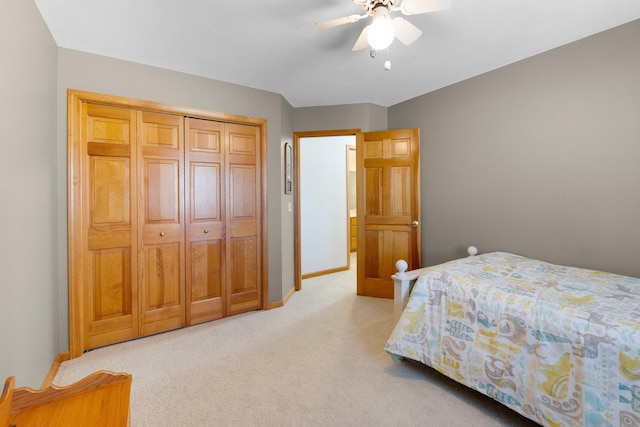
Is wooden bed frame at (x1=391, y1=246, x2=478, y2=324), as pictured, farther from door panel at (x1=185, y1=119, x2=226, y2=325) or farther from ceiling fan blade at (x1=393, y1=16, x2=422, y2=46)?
door panel at (x1=185, y1=119, x2=226, y2=325)

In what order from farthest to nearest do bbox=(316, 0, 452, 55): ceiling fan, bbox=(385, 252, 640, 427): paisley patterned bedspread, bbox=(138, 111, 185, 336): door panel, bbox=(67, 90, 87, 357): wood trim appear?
bbox=(138, 111, 185, 336): door panel, bbox=(67, 90, 87, 357): wood trim, bbox=(316, 0, 452, 55): ceiling fan, bbox=(385, 252, 640, 427): paisley patterned bedspread

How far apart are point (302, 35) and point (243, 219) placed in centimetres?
178

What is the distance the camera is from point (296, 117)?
3691 mm

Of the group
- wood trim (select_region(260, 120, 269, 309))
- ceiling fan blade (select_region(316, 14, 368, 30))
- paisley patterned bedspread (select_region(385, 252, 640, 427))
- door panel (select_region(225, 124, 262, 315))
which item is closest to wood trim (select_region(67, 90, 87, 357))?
door panel (select_region(225, 124, 262, 315))

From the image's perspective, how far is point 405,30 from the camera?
67.0 inches

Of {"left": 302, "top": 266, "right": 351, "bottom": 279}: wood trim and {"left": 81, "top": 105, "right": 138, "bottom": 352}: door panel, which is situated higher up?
{"left": 81, "top": 105, "right": 138, "bottom": 352}: door panel

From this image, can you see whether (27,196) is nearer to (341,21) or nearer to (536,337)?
(341,21)

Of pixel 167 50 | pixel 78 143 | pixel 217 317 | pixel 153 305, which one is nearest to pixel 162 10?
pixel 167 50

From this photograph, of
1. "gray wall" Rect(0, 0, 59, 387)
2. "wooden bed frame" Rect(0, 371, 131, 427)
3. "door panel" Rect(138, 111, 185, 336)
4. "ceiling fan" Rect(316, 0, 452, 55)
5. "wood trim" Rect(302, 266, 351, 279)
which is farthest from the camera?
"wood trim" Rect(302, 266, 351, 279)

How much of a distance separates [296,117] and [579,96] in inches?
108

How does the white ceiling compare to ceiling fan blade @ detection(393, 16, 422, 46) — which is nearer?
ceiling fan blade @ detection(393, 16, 422, 46)

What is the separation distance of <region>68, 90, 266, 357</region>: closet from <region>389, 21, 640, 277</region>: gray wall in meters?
2.04

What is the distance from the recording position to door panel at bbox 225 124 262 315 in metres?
2.95

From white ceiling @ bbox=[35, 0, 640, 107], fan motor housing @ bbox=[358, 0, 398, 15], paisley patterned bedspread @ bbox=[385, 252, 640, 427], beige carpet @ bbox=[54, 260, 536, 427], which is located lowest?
beige carpet @ bbox=[54, 260, 536, 427]
